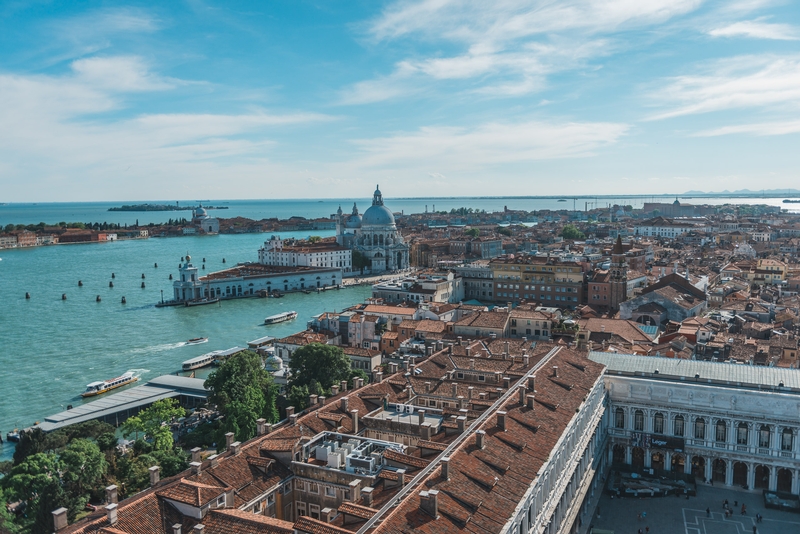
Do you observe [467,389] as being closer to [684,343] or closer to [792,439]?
[792,439]

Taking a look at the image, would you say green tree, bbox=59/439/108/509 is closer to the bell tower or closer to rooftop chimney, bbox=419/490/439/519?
rooftop chimney, bbox=419/490/439/519

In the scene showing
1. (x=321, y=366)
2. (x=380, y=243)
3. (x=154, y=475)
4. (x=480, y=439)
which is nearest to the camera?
(x=154, y=475)

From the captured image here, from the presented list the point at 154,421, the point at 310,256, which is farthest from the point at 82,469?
the point at 310,256

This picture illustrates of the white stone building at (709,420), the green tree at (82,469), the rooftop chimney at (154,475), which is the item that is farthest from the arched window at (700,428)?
the green tree at (82,469)

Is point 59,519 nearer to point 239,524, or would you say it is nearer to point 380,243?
point 239,524

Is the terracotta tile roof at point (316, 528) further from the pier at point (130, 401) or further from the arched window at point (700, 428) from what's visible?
the pier at point (130, 401)

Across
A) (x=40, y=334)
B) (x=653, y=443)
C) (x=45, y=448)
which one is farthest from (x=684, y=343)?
(x=40, y=334)

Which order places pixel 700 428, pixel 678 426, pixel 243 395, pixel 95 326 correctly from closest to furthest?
pixel 700 428 < pixel 678 426 < pixel 243 395 < pixel 95 326
